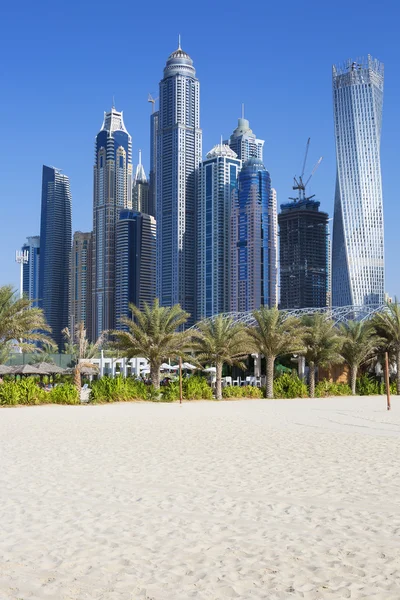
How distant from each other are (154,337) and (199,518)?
24572mm

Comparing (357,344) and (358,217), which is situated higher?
(358,217)

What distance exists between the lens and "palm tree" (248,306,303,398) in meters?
34.8

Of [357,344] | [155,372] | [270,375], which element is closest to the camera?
[155,372]

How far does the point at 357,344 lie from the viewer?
137ft

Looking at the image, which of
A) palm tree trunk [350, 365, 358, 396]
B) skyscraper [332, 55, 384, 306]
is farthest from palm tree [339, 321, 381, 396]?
skyscraper [332, 55, 384, 306]

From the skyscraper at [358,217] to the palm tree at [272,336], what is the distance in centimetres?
13894

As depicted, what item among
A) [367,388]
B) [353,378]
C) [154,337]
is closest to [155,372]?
[154,337]

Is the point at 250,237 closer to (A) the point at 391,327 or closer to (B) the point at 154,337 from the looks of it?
(A) the point at 391,327

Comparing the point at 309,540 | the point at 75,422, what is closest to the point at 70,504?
the point at 309,540

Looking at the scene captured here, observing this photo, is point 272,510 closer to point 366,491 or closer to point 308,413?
point 366,491

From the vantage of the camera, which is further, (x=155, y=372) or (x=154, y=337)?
(x=155, y=372)

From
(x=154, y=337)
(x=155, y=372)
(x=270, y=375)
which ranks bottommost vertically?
(x=270, y=375)

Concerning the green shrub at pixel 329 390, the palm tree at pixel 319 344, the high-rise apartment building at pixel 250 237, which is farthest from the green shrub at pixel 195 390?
the high-rise apartment building at pixel 250 237

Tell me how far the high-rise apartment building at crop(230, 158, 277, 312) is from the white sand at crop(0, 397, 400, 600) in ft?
584
